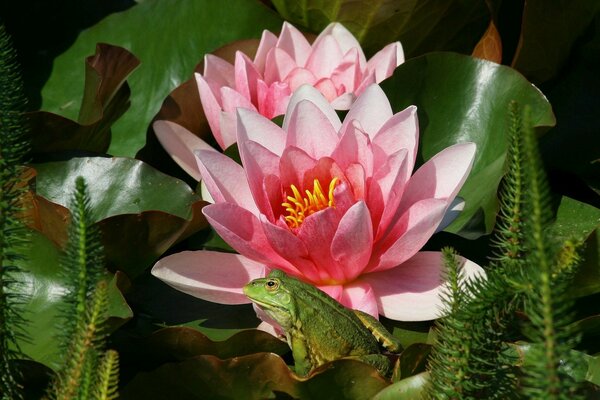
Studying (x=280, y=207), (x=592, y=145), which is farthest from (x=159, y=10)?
(x=592, y=145)

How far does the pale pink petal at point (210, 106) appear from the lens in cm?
193

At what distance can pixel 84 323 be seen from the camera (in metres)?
1.10

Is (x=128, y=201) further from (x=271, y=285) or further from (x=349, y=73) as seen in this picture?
(x=349, y=73)

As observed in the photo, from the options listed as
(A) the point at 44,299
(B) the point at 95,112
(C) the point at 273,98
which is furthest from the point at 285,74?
(A) the point at 44,299

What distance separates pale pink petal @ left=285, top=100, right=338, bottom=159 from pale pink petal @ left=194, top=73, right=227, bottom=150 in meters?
0.30

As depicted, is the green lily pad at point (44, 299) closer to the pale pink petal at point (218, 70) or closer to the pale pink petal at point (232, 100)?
the pale pink petal at point (232, 100)

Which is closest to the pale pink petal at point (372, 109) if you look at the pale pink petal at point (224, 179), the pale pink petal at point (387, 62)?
the pale pink petal at point (224, 179)

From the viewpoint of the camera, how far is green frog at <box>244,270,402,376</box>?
1520 millimetres

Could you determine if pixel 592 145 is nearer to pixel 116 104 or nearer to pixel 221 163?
pixel 221 163

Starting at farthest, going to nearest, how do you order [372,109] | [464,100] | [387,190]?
[464,100], [372,109], [387,190]

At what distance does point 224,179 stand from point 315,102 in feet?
0.82

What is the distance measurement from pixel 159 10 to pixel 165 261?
1.03 meters

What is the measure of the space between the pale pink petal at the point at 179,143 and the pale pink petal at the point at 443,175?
540mm

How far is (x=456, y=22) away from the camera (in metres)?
2.26
